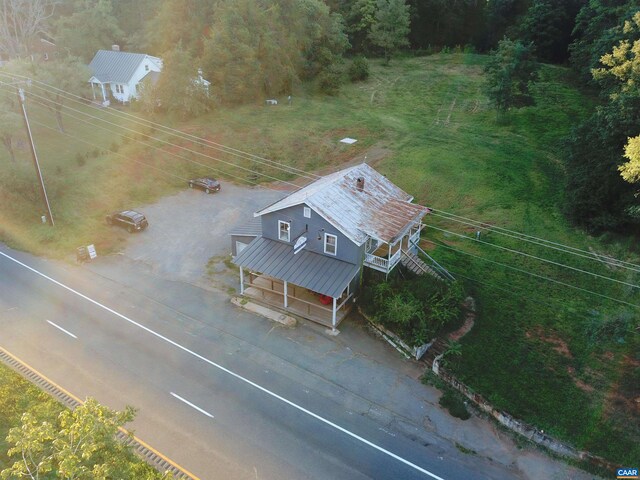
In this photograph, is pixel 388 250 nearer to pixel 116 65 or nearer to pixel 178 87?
pixel 178 87

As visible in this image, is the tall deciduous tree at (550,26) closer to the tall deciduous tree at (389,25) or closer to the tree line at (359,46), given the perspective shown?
the tree line at (359,46)

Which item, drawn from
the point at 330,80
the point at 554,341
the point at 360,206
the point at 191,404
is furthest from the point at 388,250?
the point at 330,80

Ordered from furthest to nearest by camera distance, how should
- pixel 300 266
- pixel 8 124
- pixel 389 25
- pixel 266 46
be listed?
pixel 389 25 < pixel 266 46 < pixel 8 124 < pixel 300 266

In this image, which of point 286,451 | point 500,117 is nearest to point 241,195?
point 286,451

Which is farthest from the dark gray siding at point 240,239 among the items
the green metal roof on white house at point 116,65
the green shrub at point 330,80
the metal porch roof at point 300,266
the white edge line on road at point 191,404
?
the green shrub at point 330,80

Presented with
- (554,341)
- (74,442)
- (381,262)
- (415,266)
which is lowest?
(554,341)

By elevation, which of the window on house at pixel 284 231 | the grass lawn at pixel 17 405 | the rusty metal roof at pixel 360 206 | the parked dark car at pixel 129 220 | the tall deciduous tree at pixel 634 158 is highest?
the tall deciduous tree at pixel 634 158
